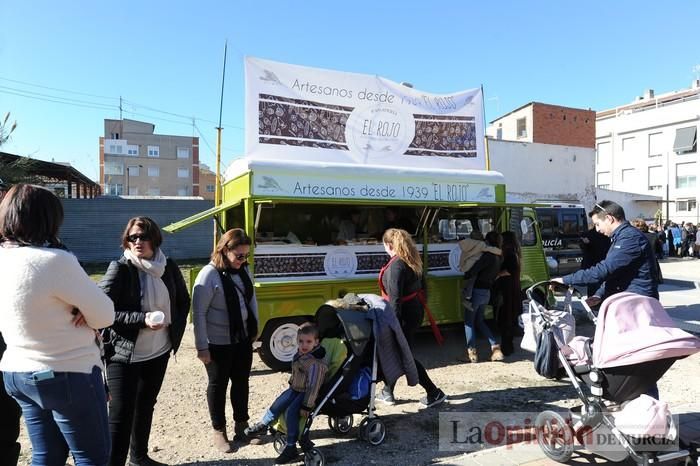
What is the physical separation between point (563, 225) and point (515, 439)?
13.3m

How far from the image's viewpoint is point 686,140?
1442 inches

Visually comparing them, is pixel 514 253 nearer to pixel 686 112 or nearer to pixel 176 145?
pixel 686 112

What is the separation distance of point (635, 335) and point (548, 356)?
0.60 meters

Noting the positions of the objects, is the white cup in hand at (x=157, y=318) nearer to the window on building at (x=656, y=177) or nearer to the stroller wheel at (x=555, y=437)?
the stroller wheel at (x=555, y=437)

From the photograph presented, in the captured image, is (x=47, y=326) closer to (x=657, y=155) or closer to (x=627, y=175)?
(x=657, y=155)

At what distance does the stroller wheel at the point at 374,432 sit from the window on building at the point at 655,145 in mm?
43852

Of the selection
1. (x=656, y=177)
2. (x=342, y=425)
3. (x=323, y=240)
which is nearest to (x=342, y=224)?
(x=323, y=240)

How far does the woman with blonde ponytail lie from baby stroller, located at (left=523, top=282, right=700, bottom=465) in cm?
136

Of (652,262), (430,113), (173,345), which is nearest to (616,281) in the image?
(652,262)

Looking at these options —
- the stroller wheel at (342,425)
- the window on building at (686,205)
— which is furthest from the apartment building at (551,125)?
the stroller wheel at (342,425)

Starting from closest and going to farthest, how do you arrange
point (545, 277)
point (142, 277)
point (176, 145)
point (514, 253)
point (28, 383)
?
point (28, 383), point (142, 277), point (514, 253), point (545, 277), point (176, 145)

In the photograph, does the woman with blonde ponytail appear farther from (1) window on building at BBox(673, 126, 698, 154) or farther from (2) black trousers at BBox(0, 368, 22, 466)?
(1) window on building at BBox(673, 126, 698, 154)

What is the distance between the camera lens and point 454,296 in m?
7.04

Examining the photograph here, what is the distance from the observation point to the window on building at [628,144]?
41.1 meters
